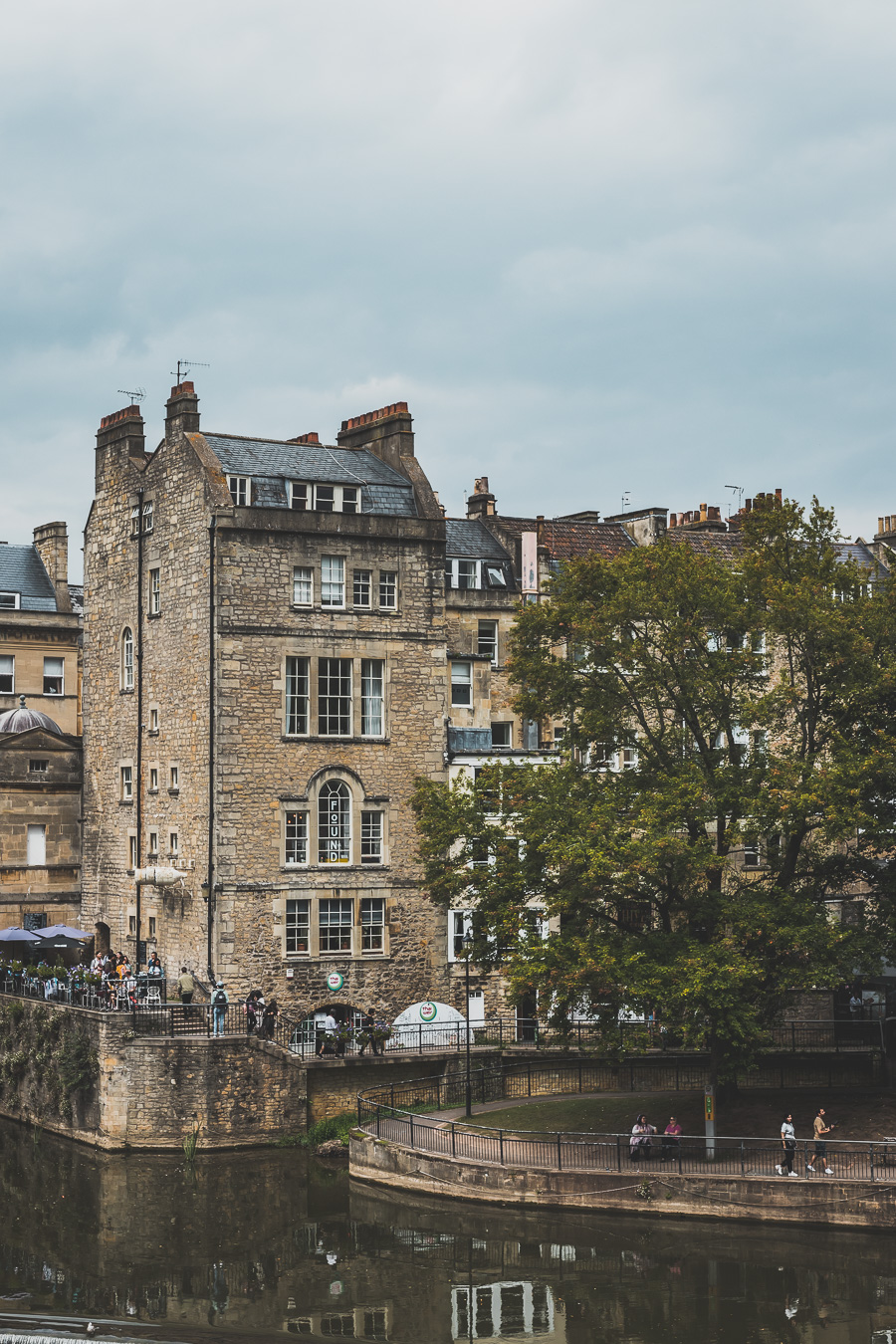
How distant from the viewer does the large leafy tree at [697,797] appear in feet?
133

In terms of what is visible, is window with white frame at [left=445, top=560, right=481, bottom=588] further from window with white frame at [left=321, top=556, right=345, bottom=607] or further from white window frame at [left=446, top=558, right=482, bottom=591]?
window with white frame at [left=321, top=556, right=345, bottom=607]

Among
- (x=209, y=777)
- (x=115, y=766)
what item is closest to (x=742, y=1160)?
(x=209, y=777)

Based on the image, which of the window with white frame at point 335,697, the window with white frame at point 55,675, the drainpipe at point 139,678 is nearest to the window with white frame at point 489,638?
the window with white frame at point 335,697

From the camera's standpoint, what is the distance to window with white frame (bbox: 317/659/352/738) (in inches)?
2087

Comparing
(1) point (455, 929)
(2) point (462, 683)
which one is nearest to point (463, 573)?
(2) point (462, 683)

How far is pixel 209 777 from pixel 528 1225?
59.2 feet

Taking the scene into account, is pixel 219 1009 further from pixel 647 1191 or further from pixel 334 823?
pixel 647 1191

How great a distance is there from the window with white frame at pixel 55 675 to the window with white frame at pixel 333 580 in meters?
17.5

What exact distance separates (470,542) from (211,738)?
47.1ft

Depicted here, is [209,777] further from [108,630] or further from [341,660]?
[108,630]

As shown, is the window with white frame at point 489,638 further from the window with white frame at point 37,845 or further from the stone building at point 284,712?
the window with white frame at point 37,845

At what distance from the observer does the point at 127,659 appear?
58.2 meters

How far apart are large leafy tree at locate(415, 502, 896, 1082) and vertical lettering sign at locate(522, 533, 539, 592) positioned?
1578 centimetres

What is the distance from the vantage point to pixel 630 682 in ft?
144
